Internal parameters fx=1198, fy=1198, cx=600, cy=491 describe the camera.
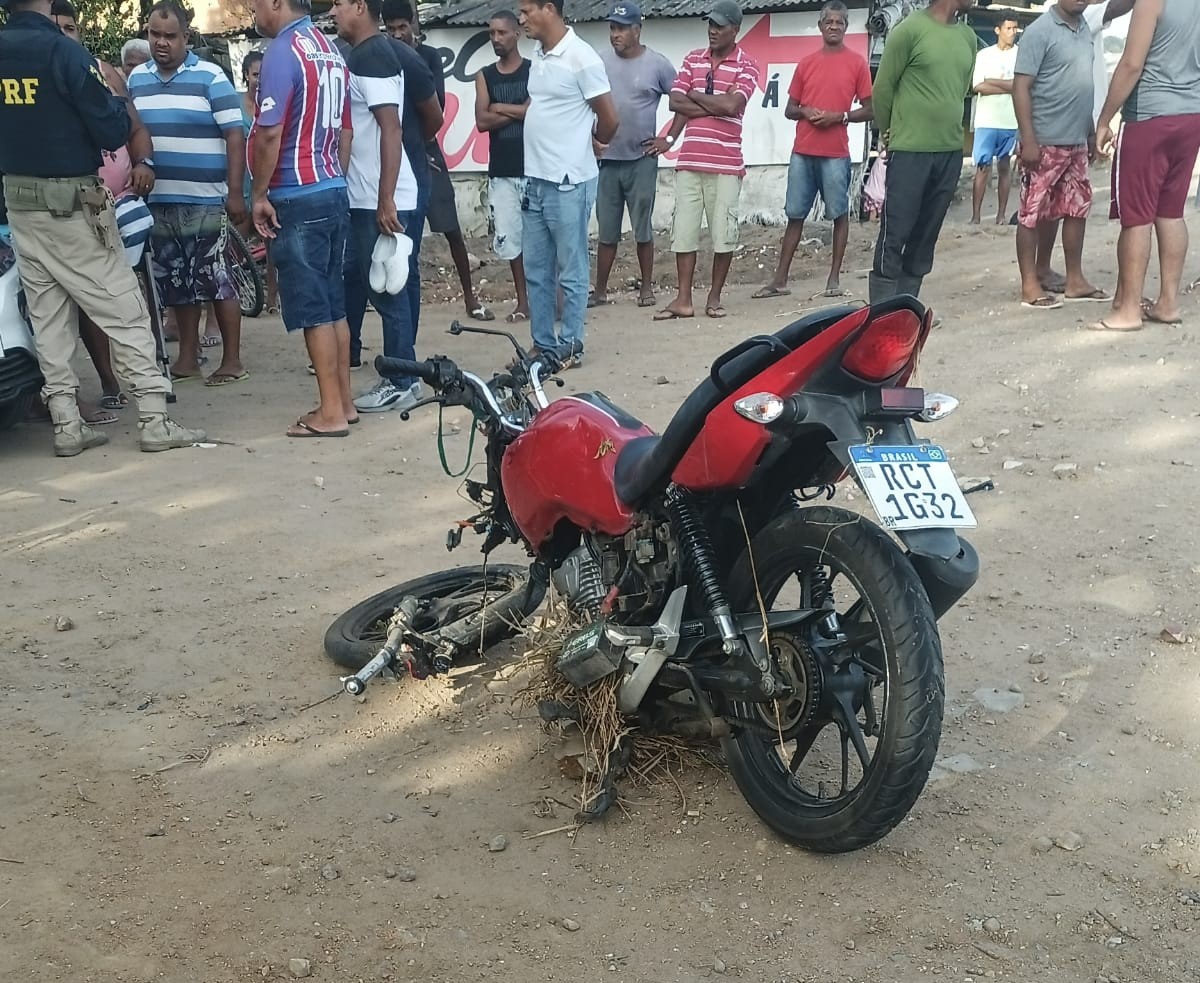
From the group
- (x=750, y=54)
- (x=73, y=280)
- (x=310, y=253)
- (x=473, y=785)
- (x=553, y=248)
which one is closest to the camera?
(x=473, y=785)

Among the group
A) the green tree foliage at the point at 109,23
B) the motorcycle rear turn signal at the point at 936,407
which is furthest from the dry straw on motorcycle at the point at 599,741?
the green tree foliage at the point at 109,23

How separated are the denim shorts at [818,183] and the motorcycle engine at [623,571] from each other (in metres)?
6.68

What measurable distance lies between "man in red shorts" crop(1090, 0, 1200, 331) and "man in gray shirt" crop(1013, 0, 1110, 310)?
634 mm

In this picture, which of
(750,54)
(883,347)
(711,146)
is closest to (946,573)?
(883,347)

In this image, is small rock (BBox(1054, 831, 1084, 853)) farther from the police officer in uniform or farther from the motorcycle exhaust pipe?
the police officer in uniform

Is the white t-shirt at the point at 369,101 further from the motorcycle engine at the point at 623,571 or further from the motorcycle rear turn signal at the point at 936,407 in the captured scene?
the motorcycle rear turn signal at the point at 936,407

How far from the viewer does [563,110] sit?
6.98 meters

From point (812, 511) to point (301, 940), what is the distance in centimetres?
145

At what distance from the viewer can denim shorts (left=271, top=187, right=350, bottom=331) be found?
19.6 feet

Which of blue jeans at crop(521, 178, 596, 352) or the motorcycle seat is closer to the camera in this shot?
the motorcycle seat

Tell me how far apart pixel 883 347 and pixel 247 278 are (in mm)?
7686

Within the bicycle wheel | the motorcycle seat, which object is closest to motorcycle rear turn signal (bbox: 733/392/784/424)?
the motorcycle seat

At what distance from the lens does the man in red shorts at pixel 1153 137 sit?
6758 millimetres

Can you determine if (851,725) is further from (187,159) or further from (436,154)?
(436,154)
